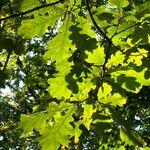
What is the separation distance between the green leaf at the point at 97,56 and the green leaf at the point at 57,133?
17.4 inches

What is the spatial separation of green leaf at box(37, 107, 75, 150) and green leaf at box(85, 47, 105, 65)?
17.4 inches

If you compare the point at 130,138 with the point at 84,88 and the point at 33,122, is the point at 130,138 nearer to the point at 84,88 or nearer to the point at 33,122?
the point at 84,88

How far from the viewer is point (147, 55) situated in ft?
8.99

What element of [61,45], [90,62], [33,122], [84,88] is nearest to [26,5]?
[61,45]

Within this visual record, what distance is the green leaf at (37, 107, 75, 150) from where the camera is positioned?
9.35 feet

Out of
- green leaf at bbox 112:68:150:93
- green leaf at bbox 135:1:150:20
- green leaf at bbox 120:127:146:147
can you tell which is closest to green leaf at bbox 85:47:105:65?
green leaf at bbox 112:68:150:93

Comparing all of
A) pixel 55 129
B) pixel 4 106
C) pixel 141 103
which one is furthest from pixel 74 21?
pixel 4 106

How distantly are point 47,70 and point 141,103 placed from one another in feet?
15.8

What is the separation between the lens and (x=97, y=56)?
2.69 metres

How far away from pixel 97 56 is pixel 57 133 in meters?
0.71

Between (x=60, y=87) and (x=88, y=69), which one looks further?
(x=60, y=87)

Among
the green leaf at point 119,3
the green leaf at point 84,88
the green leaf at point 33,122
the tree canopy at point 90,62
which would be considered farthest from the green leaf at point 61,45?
the green leaf at point 33,122

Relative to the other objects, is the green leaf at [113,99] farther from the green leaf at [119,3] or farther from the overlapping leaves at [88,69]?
the green leaf at [119,3]

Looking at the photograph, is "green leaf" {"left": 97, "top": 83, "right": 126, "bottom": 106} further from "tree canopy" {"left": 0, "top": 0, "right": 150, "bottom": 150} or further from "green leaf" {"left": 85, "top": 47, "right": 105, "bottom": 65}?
"green leaf" {"left": 85, "top": 47, "right": 105, "bottom": 65}
